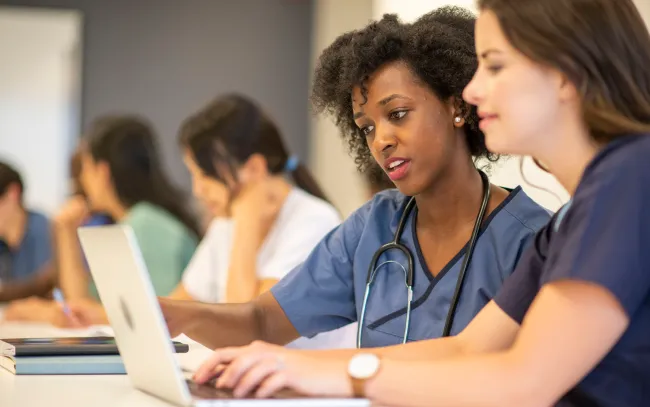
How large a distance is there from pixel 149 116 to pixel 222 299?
223 centimetres

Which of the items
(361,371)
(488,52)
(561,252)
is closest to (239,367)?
(361,371)

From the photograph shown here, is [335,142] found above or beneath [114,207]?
above

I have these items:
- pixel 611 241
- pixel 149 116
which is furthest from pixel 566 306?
pixel 149 116

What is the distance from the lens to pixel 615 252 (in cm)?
90

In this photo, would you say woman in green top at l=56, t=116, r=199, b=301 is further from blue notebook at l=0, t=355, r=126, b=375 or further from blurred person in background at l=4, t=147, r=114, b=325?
blue notebook at l=0, t=355, r=126, b=375

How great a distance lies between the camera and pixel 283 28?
480cm

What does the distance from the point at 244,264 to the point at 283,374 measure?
1.57m

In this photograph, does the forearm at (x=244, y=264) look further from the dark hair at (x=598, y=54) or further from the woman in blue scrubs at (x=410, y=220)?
the dark hair at (x=598, y=54)

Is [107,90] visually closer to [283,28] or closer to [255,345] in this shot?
[283,28]

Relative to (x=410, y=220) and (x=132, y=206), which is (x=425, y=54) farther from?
(x=132, y=206)

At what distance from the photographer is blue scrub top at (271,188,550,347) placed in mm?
1399

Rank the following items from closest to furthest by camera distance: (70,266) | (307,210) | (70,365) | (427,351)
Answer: (427,351), (70,365), (307,210), (70,266)

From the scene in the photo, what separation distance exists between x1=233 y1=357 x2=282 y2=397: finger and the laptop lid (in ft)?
0.19

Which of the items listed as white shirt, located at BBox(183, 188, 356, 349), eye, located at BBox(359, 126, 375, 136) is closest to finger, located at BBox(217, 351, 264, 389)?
eye, located at BBox(359, 126, 375, 136)
